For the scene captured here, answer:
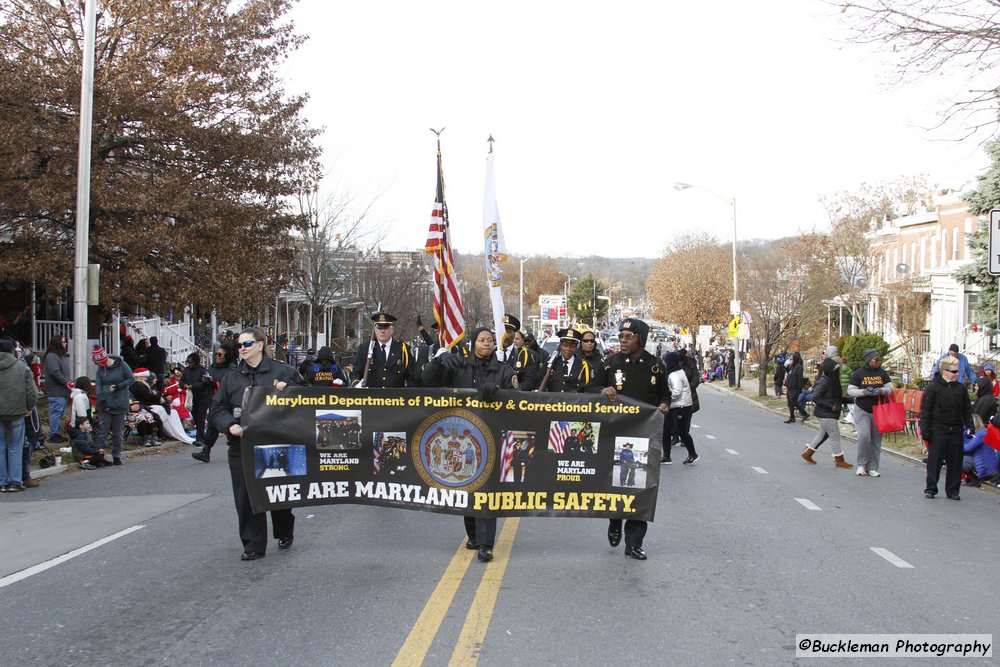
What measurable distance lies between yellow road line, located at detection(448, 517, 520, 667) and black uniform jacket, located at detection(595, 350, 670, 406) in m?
1.68

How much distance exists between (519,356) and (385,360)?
1.56 m

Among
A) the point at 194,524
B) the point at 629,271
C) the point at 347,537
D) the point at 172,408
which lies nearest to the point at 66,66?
the point at 172,408

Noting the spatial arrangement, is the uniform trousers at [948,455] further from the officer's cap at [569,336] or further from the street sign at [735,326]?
the street sign at [735,326]

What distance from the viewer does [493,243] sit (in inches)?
565

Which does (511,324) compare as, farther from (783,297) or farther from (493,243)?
(783,297)

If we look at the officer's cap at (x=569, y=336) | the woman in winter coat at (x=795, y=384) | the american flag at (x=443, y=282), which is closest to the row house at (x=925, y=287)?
the woman in winter coat at (x=795, y=384)

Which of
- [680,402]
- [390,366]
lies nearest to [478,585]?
[390,366]

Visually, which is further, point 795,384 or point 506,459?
Result: point 795,384

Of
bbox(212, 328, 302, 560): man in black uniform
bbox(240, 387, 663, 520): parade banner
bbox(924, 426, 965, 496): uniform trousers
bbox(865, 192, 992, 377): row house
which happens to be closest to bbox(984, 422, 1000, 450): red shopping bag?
bbox(924, 426, 965, 496): uniform trousers

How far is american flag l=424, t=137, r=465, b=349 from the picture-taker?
13.1 metres

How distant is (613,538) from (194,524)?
4117 mm

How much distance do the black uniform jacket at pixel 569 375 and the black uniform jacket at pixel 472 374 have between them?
293 centimetres

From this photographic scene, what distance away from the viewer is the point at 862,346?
3228 centimetres

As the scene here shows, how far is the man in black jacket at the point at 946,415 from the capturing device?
1100cm
